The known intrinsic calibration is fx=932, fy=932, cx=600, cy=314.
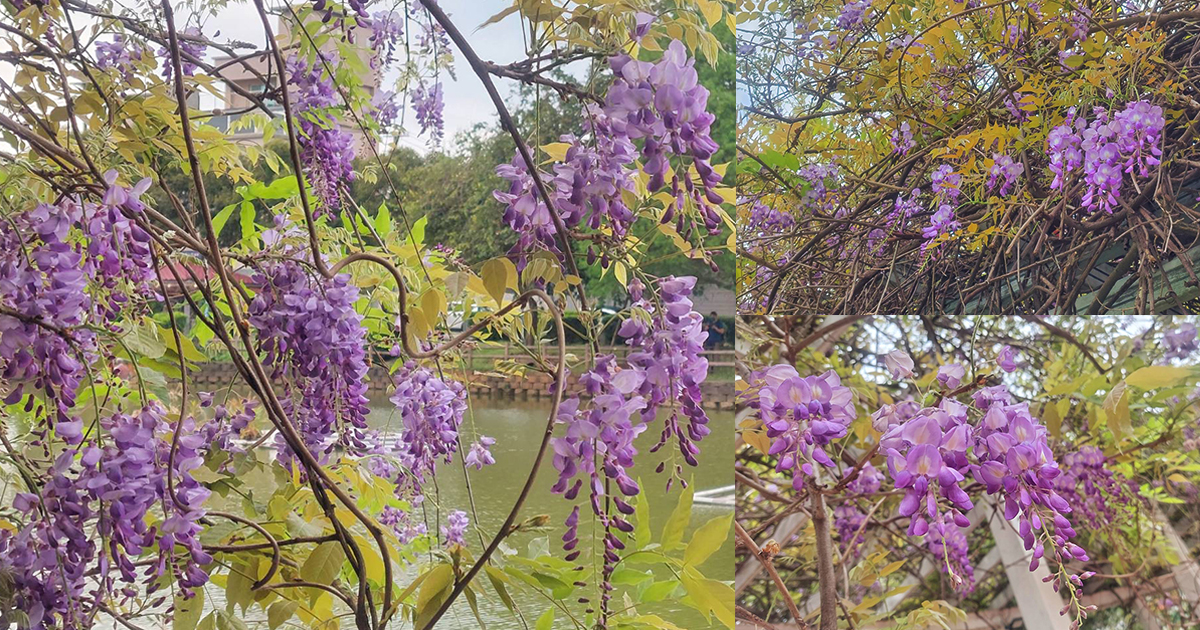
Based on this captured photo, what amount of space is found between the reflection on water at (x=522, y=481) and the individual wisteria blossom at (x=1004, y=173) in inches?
23.0

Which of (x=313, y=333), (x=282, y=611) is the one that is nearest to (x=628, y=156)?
(x=313, y=333)

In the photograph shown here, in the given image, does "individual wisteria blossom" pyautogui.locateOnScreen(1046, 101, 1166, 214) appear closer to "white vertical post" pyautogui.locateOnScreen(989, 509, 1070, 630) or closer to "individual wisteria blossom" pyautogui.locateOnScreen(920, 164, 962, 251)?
"individual wisteria blossom" pyautogui.locateOnScreen(920, 164, 962, 251)

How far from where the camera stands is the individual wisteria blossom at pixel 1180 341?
1.32 meters

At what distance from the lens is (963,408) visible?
2.99ft

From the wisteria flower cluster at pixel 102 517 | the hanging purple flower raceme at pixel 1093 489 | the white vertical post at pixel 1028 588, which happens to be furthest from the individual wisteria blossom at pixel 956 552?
the wisteria flower cluster at pixel 102 517

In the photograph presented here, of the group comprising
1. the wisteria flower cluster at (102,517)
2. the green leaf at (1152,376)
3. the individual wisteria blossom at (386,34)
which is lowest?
the wisteria flower cluster at (102,517)

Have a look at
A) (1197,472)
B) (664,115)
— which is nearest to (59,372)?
(664,115)

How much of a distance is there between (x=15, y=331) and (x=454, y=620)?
1.19 meters

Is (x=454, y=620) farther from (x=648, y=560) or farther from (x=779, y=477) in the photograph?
(x=648, y=560)

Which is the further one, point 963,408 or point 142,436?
point 963,408

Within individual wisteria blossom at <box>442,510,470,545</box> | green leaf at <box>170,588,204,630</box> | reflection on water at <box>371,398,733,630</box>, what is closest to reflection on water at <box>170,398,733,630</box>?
reflection on water at <box>371,398,733,630</box>

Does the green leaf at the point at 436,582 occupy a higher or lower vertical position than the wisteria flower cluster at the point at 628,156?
lower

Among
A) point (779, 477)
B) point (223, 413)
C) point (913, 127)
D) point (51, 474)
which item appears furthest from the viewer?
point (779, 477)

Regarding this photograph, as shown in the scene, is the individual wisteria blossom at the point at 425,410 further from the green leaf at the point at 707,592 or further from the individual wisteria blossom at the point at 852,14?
the individual wisteria blossom at the point at 852,14
